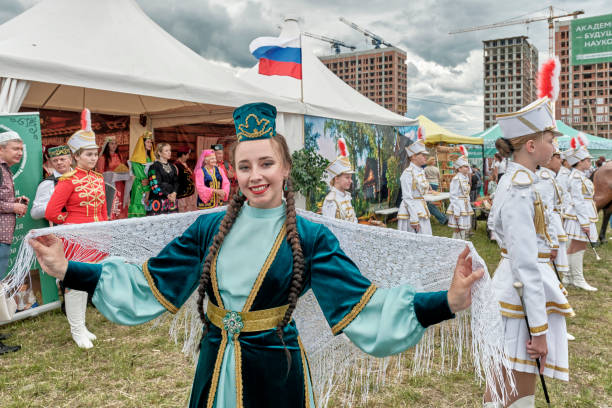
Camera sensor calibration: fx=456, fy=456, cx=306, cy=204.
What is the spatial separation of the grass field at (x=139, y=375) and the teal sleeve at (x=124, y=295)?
6.14ft

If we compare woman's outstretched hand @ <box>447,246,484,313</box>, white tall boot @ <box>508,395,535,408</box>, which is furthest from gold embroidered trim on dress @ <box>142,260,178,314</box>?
white tall boot @ <box>508,395,535,408</box>

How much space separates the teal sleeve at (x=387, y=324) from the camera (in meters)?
1.45

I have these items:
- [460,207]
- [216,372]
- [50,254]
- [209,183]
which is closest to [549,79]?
[216,372]

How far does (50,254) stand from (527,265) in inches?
82.0

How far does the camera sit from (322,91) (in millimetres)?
9969

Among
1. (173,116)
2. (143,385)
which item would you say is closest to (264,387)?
(143,385)

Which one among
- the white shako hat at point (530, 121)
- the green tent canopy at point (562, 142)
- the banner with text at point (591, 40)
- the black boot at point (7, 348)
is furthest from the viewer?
the banner with text at point (591, 40)

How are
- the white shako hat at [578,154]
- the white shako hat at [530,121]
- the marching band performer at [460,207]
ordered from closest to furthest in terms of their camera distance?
the white shako hat at [530,121], the white shako hat at [578,154], the marching band performer at [460,207]

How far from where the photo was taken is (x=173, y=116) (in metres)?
8.84

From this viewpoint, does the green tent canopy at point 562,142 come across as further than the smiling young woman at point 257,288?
Yes

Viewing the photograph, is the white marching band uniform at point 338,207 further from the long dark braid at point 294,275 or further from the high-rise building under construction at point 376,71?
the high-rise building under construction at point 376,71

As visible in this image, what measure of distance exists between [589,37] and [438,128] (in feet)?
41.0

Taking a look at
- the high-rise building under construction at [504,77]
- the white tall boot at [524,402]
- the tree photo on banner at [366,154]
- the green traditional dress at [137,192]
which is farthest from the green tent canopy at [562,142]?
the high-rise building under construction at [504,77]

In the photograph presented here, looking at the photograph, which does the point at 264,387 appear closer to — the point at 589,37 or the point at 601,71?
the point at 589,37
